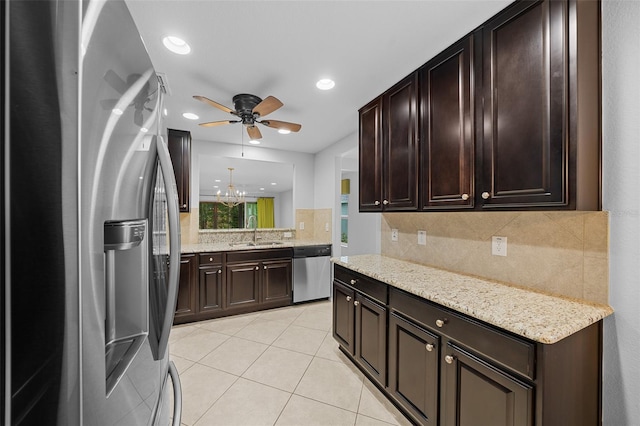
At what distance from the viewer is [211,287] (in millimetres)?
3295

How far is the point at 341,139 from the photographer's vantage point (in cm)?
382

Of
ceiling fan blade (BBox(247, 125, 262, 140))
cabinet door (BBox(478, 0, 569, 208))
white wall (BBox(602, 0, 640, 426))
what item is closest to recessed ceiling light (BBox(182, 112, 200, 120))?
ceiling fan blade (BBox(247, 125, 262, 140))

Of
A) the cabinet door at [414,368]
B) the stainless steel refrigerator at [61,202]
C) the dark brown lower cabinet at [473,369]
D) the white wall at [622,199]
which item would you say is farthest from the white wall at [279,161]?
the white wall at [622,199]

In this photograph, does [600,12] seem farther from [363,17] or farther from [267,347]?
[267,347]

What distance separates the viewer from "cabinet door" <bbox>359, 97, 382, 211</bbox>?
7.63ft

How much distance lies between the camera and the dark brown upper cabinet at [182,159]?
337 cm

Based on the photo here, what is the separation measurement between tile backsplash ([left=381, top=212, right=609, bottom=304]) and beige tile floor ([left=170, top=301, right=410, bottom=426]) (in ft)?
3.73

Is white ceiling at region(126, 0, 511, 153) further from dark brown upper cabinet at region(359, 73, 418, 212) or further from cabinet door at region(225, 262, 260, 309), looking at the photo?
cabinet door at region(225, 262, 260, 309)

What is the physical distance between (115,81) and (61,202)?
30 cm

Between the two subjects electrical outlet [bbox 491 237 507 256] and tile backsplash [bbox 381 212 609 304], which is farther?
electrical outlet [bbox 491 237 507 256]

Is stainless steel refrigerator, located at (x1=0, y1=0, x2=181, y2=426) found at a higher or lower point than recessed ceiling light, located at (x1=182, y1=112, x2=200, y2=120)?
lower

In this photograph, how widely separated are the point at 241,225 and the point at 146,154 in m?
3.91

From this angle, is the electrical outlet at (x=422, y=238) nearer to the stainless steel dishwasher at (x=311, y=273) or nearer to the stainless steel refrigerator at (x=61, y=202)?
the stainless steel dishwasher at (x=311, y=273)

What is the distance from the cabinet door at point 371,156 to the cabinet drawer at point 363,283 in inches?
24.1
